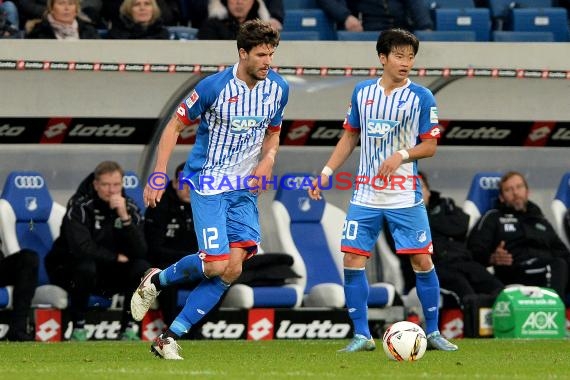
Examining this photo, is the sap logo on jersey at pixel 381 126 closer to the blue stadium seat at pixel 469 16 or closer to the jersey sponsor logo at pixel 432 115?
the jersey sponsor logo at pixel 432 115

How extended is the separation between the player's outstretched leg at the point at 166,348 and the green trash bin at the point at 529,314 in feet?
14.8

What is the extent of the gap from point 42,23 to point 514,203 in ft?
14.4

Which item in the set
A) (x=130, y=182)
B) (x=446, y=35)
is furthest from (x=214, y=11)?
(x=446, y=35)

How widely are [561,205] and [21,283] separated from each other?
5.11m

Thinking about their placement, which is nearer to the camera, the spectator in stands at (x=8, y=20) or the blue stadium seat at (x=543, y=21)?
the spectator in stands at (x=8, y=20)

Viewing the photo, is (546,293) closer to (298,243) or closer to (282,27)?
(298,243)

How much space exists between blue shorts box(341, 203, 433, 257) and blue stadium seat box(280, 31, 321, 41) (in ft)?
13.7

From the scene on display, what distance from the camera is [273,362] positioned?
880 cm

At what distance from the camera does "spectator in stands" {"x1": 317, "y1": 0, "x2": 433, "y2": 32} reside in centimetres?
1438

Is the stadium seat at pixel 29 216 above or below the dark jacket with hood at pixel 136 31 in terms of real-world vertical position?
below

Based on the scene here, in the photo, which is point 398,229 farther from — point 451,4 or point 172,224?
point 451,4

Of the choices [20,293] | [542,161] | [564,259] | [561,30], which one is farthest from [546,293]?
[20,293]

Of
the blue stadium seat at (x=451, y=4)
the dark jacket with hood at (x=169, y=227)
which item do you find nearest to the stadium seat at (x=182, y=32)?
the dark jacket with hood at (x=169, y=227)

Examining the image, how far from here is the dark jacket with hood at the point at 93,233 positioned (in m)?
11.9
